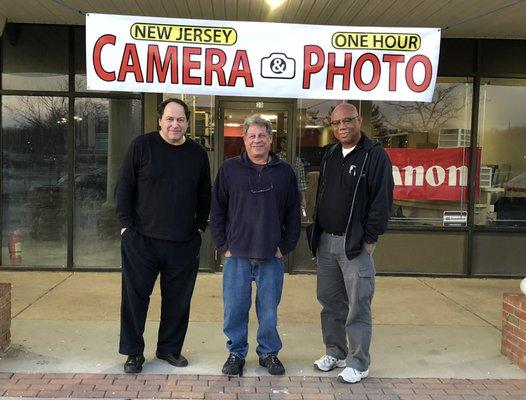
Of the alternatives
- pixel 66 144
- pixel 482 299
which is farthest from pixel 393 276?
pixel 66 144

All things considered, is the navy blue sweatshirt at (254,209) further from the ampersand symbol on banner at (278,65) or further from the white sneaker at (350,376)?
the white sneaker at (350,376)

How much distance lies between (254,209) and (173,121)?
0.83 meters

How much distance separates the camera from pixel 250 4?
19.3ft

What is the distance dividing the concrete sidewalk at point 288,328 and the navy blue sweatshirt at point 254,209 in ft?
3.16

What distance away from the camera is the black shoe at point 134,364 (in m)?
3.99

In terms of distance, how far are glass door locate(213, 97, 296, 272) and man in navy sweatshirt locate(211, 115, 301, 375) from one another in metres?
3.19

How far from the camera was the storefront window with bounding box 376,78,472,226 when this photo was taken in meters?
7.31

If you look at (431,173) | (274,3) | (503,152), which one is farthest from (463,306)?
(274,3)

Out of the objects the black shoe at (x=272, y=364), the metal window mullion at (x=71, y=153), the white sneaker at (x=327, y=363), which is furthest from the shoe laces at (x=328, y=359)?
the metal window mullion at (x=71, y=153)

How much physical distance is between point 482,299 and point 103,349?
4.20m

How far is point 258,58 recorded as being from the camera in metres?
4.35

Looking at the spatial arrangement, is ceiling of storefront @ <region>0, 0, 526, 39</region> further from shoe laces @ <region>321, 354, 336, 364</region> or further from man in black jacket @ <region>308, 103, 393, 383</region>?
shoe laces @ <region>321, 354, 336, 364</region>

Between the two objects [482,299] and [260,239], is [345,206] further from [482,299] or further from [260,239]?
[482,299]

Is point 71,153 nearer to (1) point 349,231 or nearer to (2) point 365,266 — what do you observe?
(1) point 349,231
